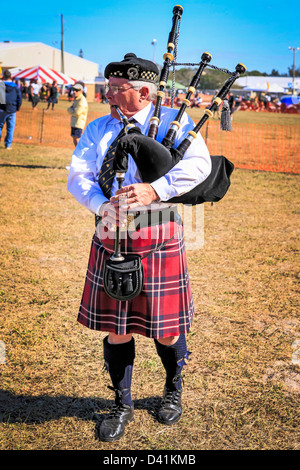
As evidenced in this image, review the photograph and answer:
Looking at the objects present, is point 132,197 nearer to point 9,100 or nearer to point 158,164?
point 158,164

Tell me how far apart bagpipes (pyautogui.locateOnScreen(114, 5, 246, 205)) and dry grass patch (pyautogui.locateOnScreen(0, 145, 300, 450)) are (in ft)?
4.21

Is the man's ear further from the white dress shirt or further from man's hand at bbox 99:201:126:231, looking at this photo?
man's hand at bbox 99:201:126:231

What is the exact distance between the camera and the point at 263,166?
11.2 meters

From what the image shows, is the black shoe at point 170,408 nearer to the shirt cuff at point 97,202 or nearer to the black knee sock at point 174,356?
the black knee sock at point 174,356

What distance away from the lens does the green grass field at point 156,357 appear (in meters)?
2.33

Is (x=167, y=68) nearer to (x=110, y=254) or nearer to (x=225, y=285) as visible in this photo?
(x=110, y=254)

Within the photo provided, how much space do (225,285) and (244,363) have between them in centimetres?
132

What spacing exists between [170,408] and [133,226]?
3.61 feet

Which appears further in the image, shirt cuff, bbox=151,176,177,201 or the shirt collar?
the shirt collar

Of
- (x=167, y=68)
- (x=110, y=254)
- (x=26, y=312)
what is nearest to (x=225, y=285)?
(x=26, y=312)

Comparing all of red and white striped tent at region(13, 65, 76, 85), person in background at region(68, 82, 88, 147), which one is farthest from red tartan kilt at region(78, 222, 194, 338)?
red and white striped tent at region(13, 65, 76, 85)

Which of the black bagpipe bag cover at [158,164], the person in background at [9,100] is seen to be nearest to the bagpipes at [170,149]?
the black bagpipe bag cover at [158,164]

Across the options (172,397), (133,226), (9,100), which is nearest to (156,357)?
(172,397)

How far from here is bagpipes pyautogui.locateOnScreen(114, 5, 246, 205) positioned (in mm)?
1740
